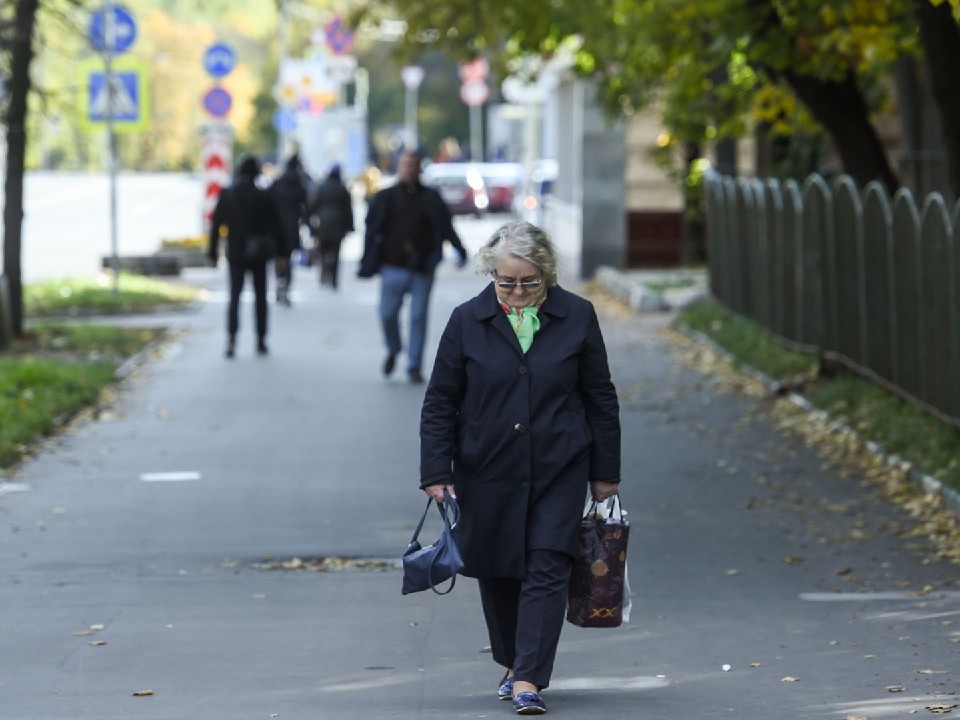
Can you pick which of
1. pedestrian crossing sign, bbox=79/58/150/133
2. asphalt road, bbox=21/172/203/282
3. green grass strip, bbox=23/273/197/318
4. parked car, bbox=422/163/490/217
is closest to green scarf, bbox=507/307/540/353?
green grass strip, bbox=23/273/197/318

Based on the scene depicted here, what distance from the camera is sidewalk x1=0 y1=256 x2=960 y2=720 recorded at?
6.85 meters

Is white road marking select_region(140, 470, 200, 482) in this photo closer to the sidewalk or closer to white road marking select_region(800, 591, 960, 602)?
the sidewalk

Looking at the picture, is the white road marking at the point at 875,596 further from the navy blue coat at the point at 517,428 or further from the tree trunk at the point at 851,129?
the tree trunk at the point at 851,129

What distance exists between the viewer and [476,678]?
711 cm

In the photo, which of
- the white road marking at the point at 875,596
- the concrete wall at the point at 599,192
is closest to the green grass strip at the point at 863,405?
the white road marking at the point at 875,596

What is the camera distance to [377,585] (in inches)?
350

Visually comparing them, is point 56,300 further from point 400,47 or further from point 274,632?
point 274,632

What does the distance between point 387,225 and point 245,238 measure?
104 inches

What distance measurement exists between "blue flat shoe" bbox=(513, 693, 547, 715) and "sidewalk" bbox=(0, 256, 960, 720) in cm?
15

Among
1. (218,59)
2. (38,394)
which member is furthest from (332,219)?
Result: (38,394)

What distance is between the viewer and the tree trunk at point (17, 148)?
19.2 m

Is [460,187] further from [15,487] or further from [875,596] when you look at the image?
[875,596]

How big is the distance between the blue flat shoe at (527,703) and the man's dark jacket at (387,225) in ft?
33.2

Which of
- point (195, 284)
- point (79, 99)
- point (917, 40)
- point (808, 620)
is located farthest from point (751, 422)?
point (195, 284)
